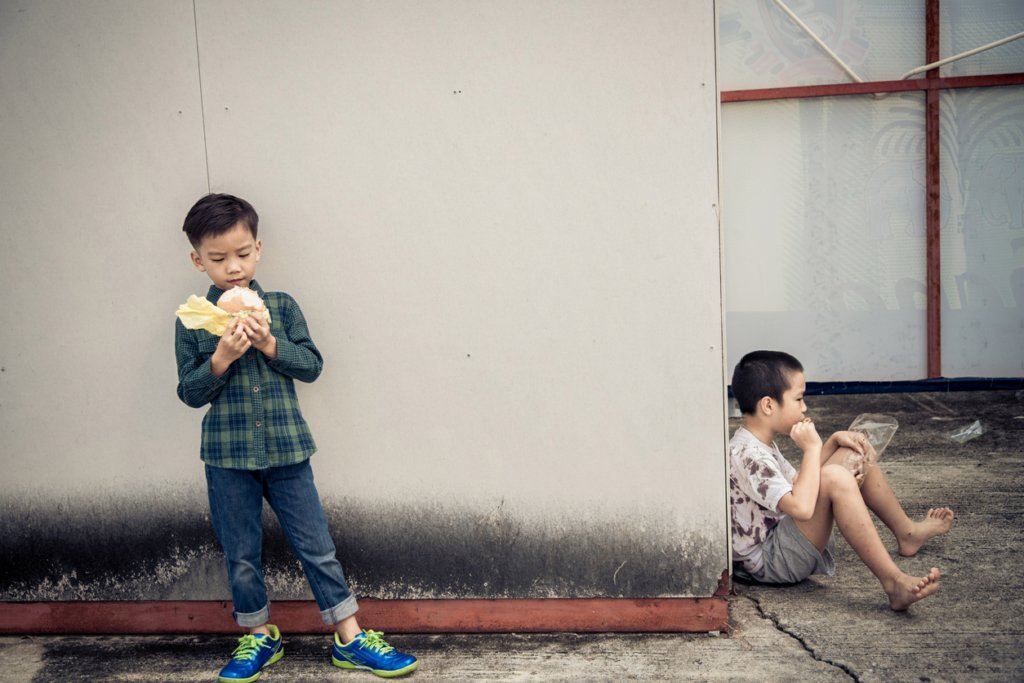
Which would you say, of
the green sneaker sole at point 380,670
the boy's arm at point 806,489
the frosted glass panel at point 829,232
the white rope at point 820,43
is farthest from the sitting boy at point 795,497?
the white rope at point 820,43

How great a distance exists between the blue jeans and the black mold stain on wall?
24cm

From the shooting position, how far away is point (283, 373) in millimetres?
2879

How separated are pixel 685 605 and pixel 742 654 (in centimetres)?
25

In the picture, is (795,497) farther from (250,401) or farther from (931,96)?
(931,96)

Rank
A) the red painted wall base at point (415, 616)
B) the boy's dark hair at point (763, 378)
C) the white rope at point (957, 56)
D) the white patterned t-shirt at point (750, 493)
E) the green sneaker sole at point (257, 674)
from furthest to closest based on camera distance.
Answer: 1. the white rope at point (957, 56)
2. the boy's dark hair at point (763, 378)
3. the white patterned t-shirt at point (750, 493)
4. the red painted wall base at point (415, 616)
5. the green sneaker sole at point (257, 674)

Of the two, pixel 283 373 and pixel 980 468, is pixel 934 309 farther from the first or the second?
pixel 283 373

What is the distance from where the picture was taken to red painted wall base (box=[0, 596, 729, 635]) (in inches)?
123

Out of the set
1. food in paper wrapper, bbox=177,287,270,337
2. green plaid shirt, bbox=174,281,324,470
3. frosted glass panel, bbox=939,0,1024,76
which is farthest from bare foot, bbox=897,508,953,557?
frosted glass panel, bbox=939,0,1024,76

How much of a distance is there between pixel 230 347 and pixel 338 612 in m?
0.89

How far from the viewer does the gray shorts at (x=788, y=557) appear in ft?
11.0

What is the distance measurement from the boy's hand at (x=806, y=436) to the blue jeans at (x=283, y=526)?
1573 mm

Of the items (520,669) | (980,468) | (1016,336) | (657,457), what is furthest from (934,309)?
(520,669)

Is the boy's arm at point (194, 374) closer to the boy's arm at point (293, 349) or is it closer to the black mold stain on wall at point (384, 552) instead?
the boy's arm at point (293, 349)

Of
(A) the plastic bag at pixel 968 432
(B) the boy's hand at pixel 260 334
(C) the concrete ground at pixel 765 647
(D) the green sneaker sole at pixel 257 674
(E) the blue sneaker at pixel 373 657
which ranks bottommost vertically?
(C) the concrete ground at pixel 765 647
